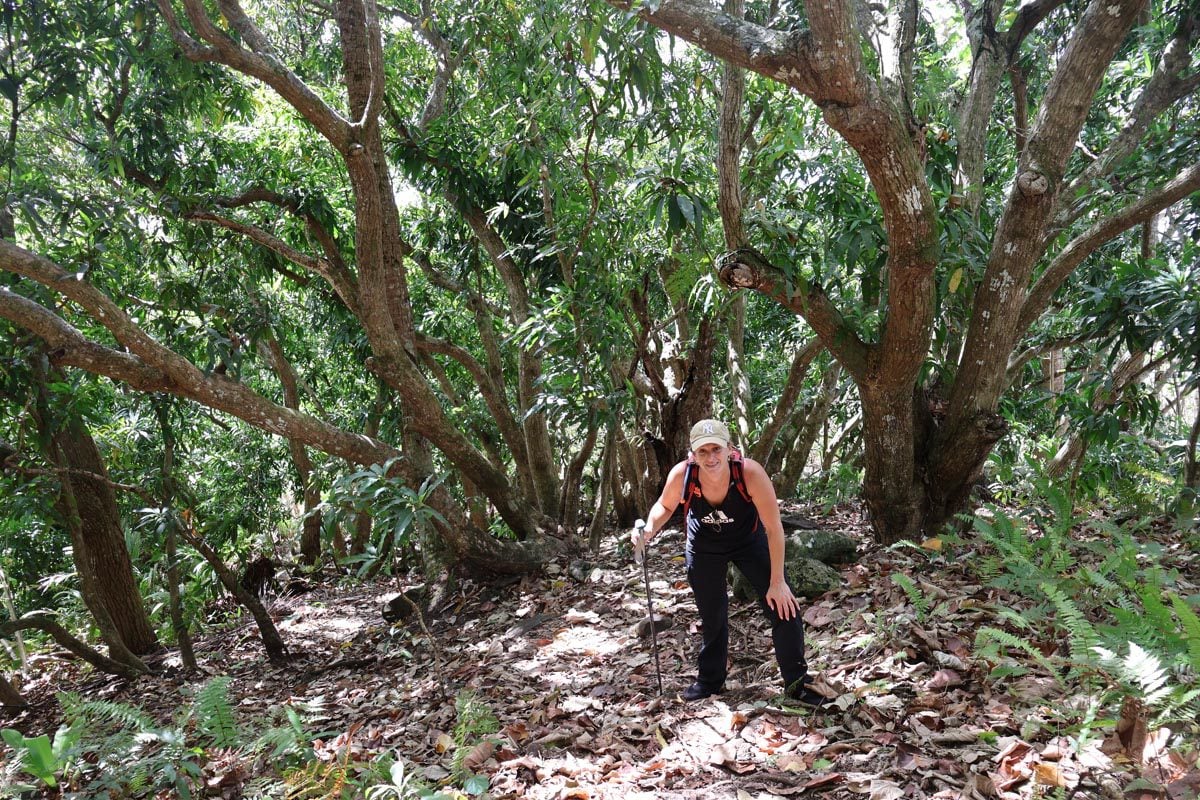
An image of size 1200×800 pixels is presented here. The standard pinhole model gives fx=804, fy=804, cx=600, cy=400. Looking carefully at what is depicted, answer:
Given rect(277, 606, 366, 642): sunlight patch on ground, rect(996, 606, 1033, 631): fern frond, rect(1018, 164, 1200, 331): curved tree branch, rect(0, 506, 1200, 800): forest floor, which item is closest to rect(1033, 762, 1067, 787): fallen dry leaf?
rect(0, 506, 1200, 800): forest floor

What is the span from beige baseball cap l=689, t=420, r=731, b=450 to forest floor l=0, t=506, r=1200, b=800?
1.26 m

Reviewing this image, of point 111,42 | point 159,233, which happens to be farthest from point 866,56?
point 159,233

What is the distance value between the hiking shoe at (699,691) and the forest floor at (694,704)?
7 centimetres

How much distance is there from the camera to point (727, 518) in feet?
12.9

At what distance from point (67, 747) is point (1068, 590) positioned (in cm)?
446

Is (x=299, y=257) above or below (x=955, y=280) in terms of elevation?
above

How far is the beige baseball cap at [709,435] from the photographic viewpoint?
3.75 meters

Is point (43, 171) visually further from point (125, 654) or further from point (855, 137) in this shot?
point (855, 137)

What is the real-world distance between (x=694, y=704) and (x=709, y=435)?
137cm

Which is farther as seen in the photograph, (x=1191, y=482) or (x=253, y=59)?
(x=1191, y=482)

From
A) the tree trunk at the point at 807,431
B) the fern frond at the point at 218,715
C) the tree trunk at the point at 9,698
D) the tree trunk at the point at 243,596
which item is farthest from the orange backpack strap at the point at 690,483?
the tree trunk at the point at 9,698

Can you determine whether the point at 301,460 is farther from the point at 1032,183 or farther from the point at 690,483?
the point at 1032,183

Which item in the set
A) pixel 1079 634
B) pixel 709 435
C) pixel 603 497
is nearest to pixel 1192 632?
pixel 1079 634

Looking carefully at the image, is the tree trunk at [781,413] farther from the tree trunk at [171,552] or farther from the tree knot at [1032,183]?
the tree trunk at [171,552]
